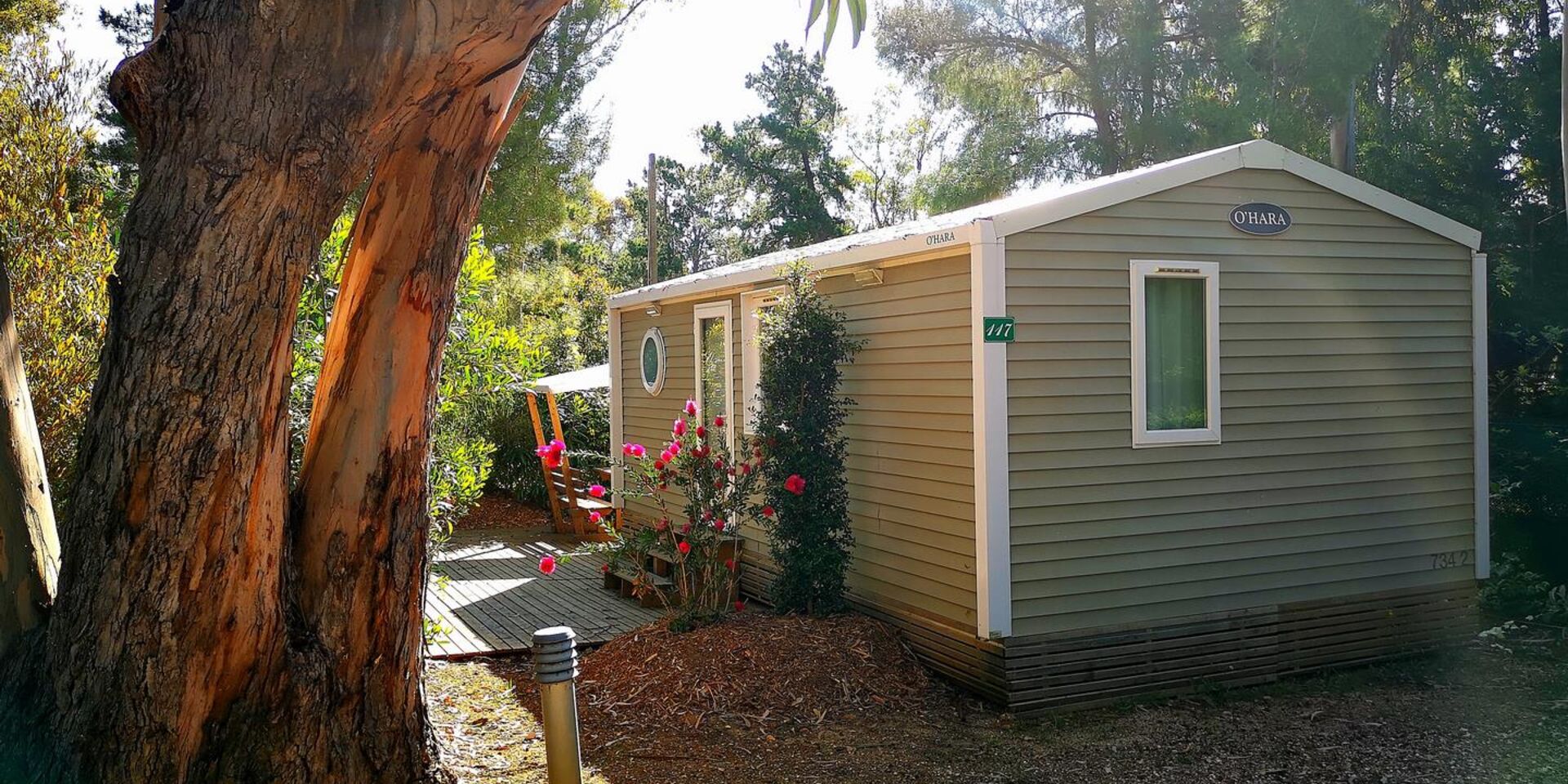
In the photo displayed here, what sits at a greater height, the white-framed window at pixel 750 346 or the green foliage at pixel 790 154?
the green foliage at pixel 790 154

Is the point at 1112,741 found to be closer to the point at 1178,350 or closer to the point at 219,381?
the point at 1178,350

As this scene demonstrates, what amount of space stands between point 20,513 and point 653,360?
23.0ft

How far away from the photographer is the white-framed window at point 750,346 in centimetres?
844

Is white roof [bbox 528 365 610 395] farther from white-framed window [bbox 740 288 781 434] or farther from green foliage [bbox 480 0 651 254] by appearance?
white-framed window [bbox 740 288 781 434]

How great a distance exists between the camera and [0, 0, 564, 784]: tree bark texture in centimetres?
336

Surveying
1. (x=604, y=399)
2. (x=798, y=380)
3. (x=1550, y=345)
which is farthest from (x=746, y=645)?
(x=604, y=399)

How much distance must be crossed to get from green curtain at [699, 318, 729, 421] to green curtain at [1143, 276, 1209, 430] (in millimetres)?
3502

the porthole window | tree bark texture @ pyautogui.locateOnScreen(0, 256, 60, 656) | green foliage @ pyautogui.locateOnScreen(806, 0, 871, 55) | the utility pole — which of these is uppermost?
the utility pole

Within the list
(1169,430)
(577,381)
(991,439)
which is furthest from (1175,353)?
(577,381)

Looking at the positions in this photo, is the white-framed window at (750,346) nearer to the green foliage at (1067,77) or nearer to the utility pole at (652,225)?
the green foliage at (1067,77)

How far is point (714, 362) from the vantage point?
30.8ft

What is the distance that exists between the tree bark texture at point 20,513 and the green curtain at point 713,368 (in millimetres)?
5507

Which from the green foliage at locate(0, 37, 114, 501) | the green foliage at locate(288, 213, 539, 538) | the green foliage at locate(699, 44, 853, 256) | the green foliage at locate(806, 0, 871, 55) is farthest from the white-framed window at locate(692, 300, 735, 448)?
the green foliage at locate(699, 44, 853, 256)

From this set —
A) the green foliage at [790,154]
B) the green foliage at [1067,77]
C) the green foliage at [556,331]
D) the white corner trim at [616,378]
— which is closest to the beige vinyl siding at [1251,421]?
the green foliage at [556,331]
